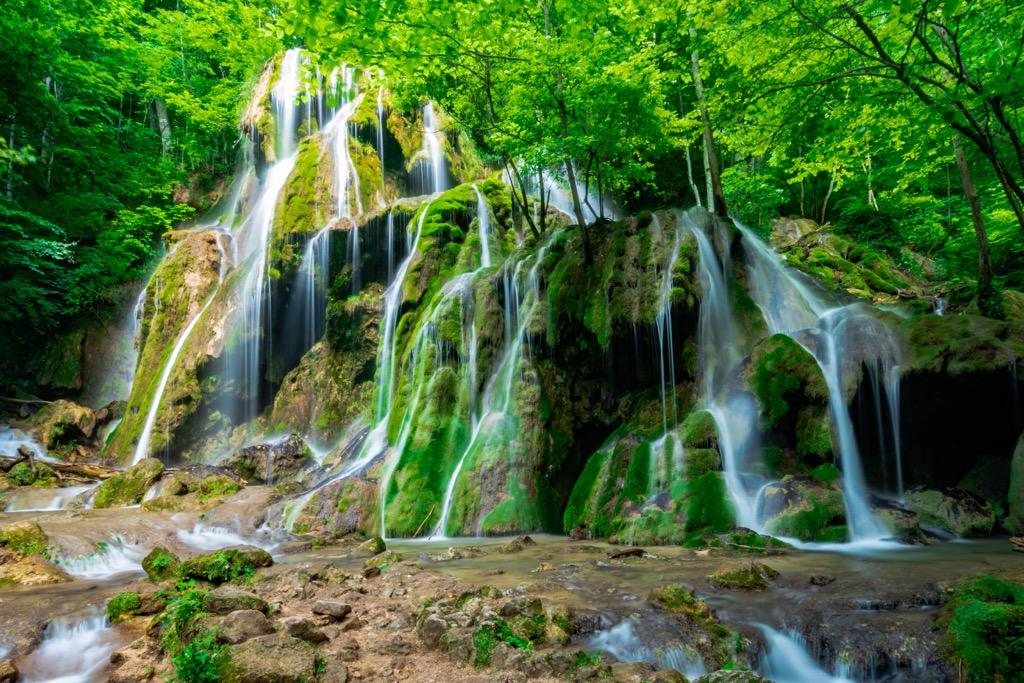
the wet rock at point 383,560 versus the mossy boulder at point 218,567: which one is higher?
the mossy boulder at point 218,567

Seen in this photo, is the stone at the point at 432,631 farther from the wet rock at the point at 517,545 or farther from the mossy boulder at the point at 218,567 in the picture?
the wet rock at the point at 517,545

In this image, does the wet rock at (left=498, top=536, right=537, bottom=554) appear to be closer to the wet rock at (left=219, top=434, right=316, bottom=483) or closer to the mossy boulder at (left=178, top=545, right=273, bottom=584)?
the mossy boulder at (left=178, top=545, right=273, bottom=584)

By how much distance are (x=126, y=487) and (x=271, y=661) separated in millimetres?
10704

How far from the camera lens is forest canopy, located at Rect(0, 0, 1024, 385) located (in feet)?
19.4

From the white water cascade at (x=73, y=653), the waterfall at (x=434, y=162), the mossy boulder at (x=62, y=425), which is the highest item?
the waterfall at (x=434, y=162)

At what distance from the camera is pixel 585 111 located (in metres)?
11.3

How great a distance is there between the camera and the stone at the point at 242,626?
12.7ft

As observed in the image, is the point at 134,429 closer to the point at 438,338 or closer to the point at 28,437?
the point at 28,437

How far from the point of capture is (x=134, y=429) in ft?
54.1

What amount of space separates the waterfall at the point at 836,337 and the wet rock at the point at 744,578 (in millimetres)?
2744

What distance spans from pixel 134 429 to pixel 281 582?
557 inches

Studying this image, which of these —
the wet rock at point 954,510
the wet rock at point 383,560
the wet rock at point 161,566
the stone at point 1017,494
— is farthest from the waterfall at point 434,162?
the stone at point 1017,494

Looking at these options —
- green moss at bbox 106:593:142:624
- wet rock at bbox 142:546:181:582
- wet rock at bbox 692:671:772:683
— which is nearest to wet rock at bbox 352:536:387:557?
wet rock at bbox 142:546:181:582

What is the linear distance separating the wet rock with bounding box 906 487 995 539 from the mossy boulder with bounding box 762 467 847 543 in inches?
53.2
